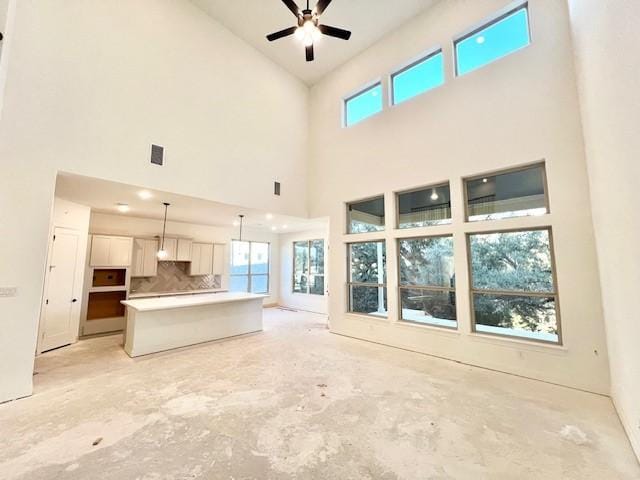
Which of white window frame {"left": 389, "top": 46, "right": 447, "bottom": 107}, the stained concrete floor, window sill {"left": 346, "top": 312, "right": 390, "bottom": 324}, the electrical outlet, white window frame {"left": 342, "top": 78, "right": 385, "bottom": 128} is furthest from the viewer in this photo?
white window frame {"left": 342, "top": 78, "right": 385, "bottom": 128}

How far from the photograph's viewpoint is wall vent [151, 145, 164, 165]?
170 inches

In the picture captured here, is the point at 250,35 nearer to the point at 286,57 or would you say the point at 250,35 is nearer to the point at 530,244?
the point at 286,57

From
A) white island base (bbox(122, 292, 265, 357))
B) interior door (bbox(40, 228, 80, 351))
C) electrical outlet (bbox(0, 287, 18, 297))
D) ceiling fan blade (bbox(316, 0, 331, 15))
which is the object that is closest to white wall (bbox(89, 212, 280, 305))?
interior door (bbox(40, 228, 80, 351))

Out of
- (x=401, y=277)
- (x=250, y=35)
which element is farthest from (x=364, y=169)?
(x=250, y=35)

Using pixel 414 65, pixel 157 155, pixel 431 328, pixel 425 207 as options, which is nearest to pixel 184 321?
pixel 157 155

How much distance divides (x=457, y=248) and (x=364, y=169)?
8.35 ft

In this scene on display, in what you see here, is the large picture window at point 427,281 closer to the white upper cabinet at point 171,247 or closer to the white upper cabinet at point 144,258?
the white upper cabinet at point 171,247

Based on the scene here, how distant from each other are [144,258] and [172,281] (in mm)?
1030

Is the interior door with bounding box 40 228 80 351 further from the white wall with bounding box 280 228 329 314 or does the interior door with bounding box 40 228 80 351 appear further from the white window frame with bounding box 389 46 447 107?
the white window frame with bounding box 389 46 447 107

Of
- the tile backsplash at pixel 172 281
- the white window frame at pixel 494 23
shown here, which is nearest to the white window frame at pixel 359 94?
the white window frame at pixel 494 23

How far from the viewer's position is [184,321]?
16.1 feet

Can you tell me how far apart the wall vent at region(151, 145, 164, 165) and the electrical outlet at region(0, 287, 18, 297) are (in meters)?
2.37

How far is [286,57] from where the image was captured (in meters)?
6.37

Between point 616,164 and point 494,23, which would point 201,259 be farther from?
point 494,23
